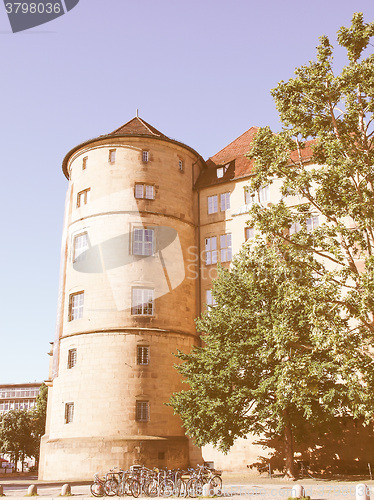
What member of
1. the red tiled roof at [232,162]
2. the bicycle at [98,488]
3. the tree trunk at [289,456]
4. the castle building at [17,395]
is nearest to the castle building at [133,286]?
the red tiled roof at [232,162]

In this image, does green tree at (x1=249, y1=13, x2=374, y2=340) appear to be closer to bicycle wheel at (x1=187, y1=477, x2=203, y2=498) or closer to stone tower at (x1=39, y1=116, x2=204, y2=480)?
bicycle wheel at (x1=187, y1=477, x2=203, y2=498)

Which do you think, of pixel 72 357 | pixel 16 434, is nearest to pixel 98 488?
pixel 72 357

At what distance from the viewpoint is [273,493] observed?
21.3 meters

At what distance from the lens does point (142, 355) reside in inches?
1420

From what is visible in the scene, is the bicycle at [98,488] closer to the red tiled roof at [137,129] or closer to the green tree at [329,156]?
the green tree at [329,156]

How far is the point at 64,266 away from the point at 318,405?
22.8m

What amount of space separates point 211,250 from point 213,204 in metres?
3.94

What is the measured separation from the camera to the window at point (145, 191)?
132ft

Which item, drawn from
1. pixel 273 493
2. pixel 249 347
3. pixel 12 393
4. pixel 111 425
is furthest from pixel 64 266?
pixel 12 393

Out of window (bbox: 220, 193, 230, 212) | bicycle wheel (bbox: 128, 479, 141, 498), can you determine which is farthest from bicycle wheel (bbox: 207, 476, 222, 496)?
window (bbox: 220, 193, 230, 212)

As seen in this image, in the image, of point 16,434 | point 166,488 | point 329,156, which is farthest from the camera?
point 16,434

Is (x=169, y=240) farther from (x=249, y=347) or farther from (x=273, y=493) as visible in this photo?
(x=273, y=493)

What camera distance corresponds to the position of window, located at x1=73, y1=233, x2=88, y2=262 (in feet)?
130

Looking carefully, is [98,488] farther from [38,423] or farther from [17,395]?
[17,395]
